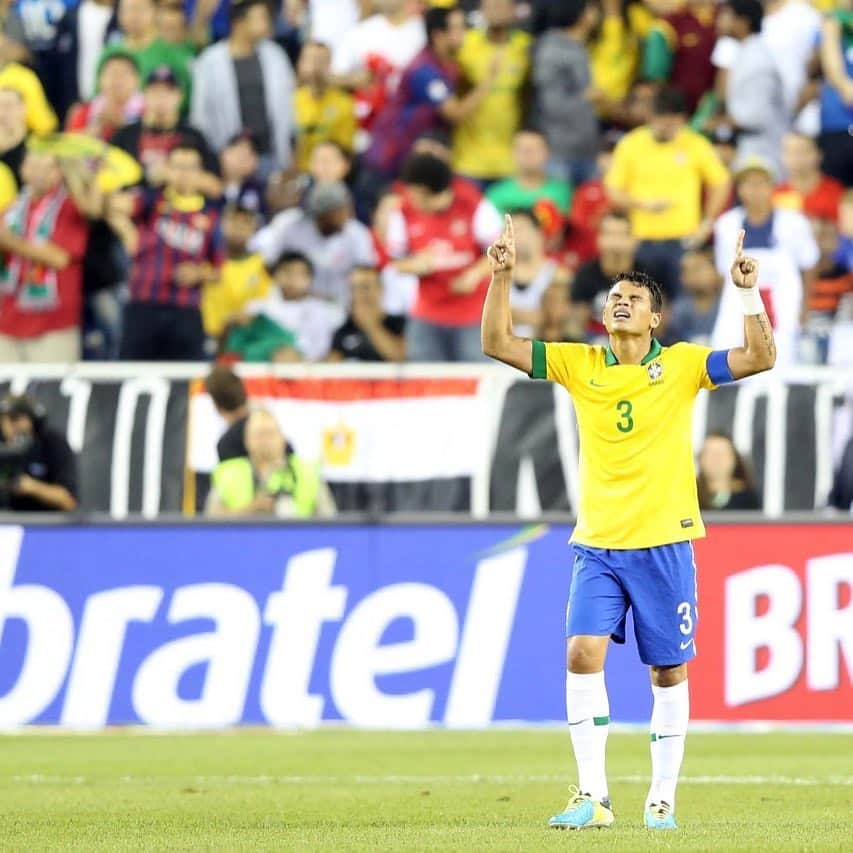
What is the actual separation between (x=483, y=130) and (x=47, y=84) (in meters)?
3.68

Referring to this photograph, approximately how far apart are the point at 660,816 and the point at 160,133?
10.5 metres

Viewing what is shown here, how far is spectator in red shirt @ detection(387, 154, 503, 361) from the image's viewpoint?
15.9 metres

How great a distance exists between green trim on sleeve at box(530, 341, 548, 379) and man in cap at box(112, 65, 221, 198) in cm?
Answer: 910

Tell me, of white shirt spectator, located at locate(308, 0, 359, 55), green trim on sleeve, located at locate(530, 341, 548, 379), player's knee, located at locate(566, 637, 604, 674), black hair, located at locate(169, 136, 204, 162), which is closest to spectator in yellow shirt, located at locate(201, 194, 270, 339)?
black hair, located at locate(169, 136, 204, 162)

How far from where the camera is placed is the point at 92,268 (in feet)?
54.1

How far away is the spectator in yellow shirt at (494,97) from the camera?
58.8 feet

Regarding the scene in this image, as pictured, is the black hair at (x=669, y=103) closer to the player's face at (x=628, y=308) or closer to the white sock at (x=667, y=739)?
the player's face at (x=628, y=308)

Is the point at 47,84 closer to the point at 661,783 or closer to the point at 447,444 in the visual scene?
the point at 447,444

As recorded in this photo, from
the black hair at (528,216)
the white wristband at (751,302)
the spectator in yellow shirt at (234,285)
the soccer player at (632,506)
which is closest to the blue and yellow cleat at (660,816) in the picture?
the soccer player at (632,506)

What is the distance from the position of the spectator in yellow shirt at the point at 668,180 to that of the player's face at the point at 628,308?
8998 millimetres

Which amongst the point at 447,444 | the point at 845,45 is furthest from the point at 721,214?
the point at 447,444

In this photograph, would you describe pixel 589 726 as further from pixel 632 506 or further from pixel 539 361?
pixel 539 361

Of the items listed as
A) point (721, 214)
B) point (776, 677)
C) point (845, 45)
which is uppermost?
point (845, 45)

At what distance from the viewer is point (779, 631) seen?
43.2ft
